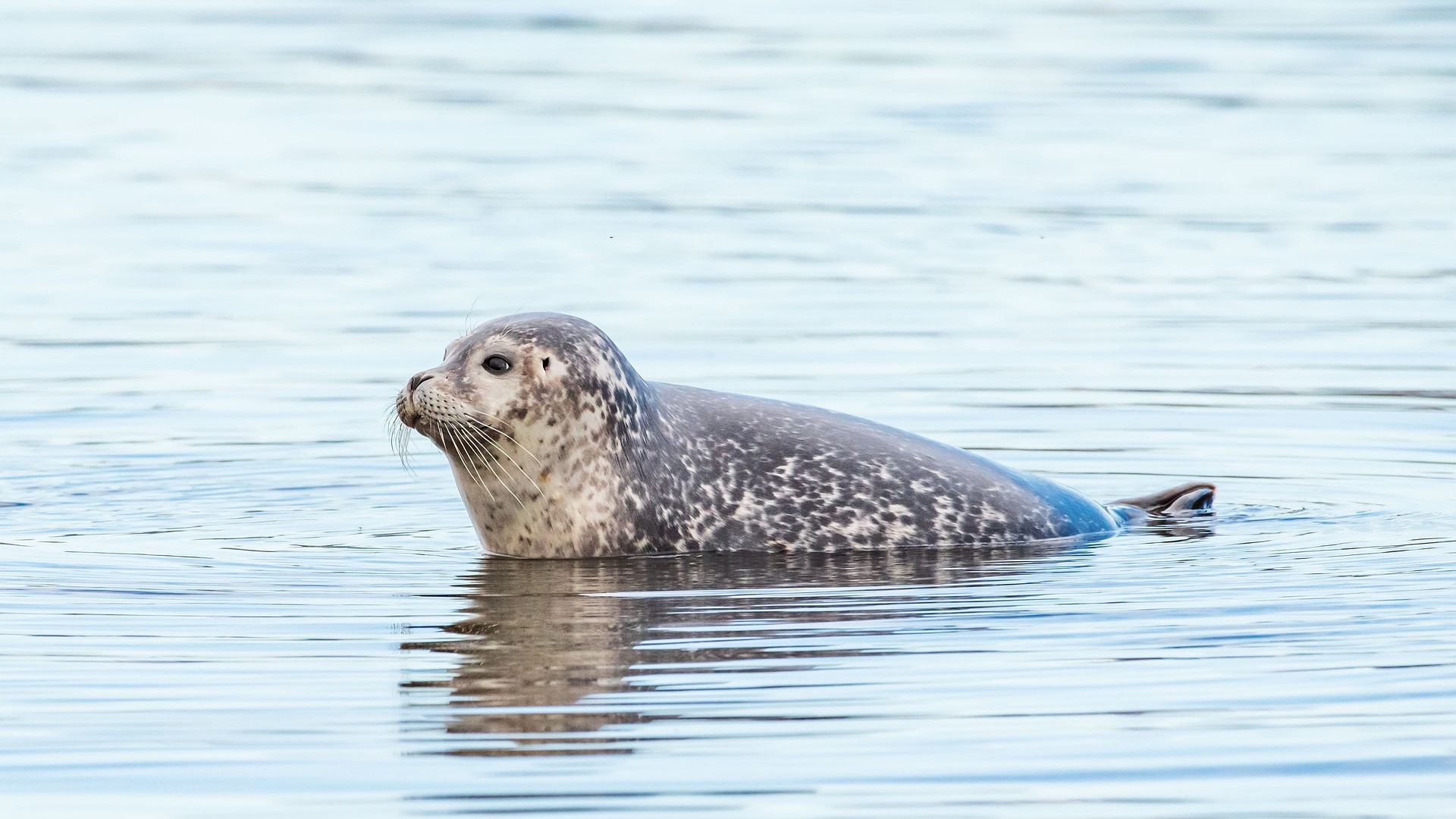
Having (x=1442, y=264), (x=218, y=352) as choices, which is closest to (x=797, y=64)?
(x=1442, y=264)

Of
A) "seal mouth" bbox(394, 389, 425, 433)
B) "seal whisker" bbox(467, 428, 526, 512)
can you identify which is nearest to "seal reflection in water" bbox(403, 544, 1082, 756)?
Answer: "seal whisker" bbox(467, 428, 526, 512)

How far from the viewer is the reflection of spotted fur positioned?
10.6 meters

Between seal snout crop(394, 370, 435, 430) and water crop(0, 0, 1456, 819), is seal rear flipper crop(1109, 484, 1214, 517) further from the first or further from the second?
seal snout crop(394, 370, 435, 430)

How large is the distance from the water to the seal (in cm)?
23

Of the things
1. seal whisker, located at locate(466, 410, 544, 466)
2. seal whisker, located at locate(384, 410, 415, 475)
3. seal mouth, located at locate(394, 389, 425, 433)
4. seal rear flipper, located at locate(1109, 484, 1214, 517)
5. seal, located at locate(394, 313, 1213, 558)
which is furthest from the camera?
seal rear flipper, located at locate(1109, 484, 1214, 517)

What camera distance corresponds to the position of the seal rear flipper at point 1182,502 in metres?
11.9

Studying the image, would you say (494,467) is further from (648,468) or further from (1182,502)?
(1182,502)

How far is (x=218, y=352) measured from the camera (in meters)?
16.3

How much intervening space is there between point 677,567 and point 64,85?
21.7 m

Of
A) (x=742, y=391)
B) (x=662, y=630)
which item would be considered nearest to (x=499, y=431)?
(x=662, y=630)

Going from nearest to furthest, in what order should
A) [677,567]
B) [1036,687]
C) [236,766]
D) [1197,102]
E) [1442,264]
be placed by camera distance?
1. [236,766]
2. [1036,687]
3. [677,567]
4. [1442,264]
5. [1197,102]

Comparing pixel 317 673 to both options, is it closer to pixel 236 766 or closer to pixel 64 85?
pixel 236 766

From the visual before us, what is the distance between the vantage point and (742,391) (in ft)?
49.3

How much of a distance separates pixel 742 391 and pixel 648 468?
4224 mm
